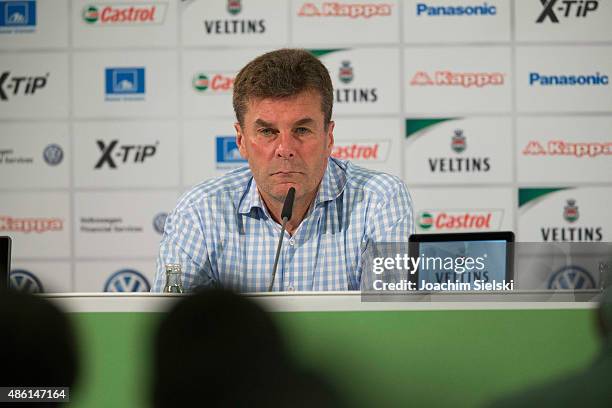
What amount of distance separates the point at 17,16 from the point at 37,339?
4628mm

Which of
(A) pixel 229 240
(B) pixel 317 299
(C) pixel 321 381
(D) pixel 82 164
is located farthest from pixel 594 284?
(D) pixel 82 164

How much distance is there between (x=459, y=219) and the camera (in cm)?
460

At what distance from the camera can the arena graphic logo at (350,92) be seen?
181 inches

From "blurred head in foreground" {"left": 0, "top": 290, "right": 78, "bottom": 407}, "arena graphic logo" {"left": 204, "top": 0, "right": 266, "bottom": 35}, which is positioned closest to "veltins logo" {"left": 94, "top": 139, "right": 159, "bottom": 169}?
"arena graphic logo" {"left": 204, "top": 0, "right": 266, "bottom": 35}

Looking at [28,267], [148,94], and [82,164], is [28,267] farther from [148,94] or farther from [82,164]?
[148,94]

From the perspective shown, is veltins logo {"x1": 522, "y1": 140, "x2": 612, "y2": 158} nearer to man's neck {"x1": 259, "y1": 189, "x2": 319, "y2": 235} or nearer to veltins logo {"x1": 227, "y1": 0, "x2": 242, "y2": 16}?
veltins logo {"x1": 227, "y1": 0, "x2": 242, "y2": 16}

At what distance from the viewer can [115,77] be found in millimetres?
4660

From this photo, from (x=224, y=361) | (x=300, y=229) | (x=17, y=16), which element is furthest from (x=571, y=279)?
(x=17, y=16)

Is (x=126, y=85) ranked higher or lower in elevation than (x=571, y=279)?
higher

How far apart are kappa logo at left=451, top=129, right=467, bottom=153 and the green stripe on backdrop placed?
3.72 m

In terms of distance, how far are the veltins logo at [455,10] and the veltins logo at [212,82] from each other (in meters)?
1.13

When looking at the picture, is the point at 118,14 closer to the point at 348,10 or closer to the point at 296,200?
the point at 348,10

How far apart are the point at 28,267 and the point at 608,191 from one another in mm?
3267

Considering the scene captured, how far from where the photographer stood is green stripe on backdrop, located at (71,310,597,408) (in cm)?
80
